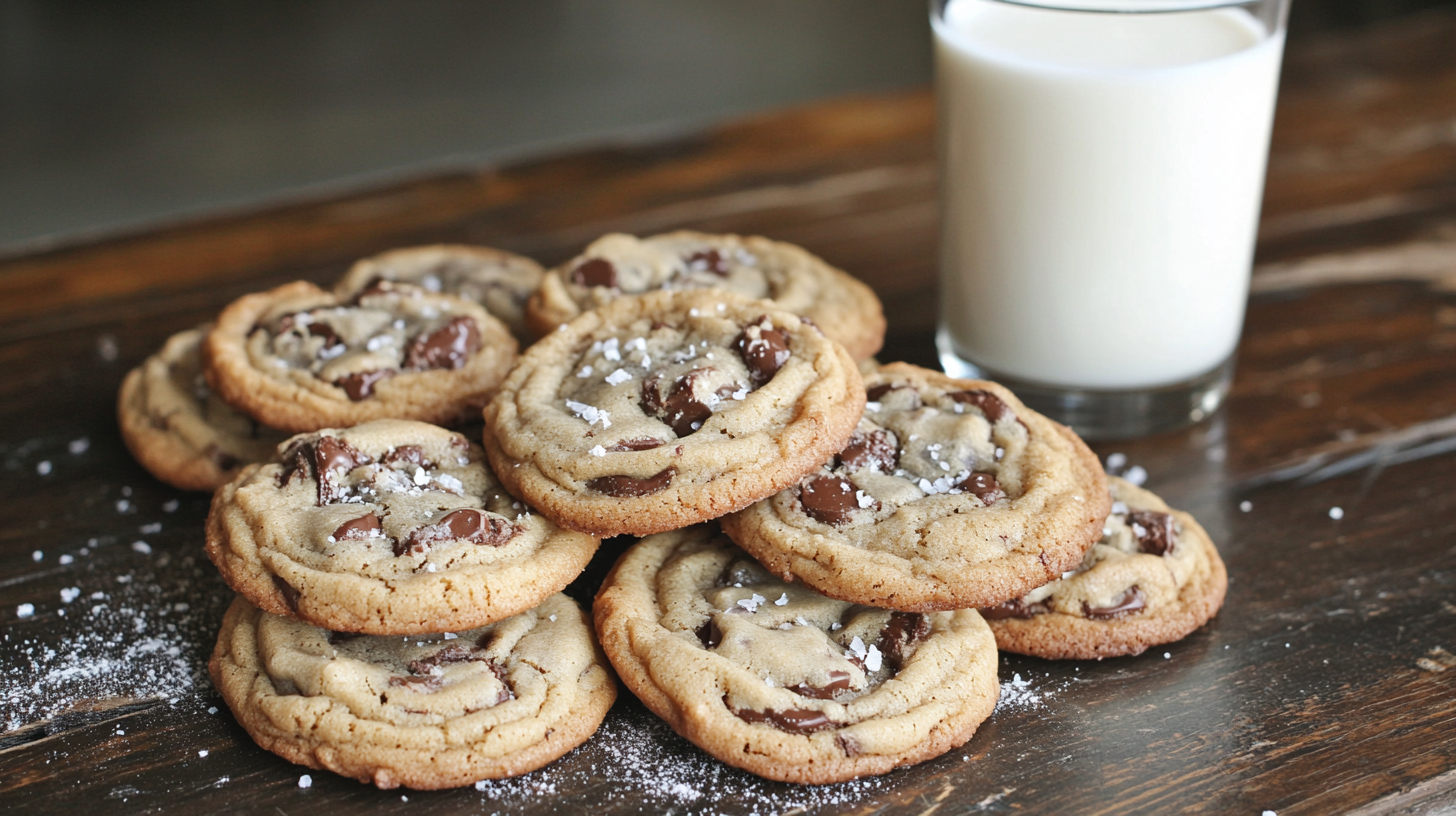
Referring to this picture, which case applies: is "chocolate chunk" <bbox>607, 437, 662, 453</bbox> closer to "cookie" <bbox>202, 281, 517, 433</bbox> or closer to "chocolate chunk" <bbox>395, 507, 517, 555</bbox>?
"chocolate chunk" <bbox>395, 507, 517, 555</bbox>

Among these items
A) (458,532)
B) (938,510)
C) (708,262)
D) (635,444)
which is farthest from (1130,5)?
(458,532)

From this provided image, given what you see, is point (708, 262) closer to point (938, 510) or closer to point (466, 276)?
point (466, 276)

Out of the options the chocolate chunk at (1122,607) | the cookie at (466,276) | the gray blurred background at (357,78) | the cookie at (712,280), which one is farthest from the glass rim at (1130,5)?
the gray blurred background at (357,78)

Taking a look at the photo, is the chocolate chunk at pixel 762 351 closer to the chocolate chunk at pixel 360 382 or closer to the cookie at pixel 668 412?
the cookie at pixel 668 412

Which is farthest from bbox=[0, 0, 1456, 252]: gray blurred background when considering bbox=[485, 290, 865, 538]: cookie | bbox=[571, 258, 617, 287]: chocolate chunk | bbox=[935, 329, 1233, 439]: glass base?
bbox=[485, 290, 865, 538]: cookie

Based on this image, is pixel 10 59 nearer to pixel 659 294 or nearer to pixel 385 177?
pixel 385 177

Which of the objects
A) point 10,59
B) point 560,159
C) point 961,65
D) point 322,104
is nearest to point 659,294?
point 961,65

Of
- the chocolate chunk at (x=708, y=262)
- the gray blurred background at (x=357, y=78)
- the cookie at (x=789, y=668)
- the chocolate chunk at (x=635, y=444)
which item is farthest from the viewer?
the gray blurred background at (x=357, y=78)
